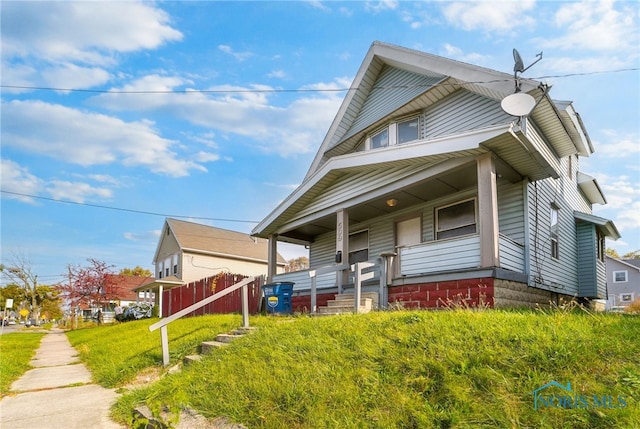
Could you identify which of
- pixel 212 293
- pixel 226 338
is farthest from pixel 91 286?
pixel 226 338

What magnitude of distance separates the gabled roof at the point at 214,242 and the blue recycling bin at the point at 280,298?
19717mm

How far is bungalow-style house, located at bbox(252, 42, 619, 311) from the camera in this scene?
28.7ft

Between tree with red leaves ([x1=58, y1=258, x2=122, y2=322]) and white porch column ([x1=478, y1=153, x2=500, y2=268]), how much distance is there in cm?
3280

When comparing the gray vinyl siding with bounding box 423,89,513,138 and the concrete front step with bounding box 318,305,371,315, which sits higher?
the gray vinyl siding with bounding box 423,89,513,138

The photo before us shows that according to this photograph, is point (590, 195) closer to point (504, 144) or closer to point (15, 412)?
point (504, 144)

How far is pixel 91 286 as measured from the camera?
34.7 meters

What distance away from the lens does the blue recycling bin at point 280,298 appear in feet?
41.2

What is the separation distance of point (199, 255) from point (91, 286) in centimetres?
1014

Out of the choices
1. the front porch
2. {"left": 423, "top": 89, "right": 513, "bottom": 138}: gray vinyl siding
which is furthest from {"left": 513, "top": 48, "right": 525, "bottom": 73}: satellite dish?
the front porch

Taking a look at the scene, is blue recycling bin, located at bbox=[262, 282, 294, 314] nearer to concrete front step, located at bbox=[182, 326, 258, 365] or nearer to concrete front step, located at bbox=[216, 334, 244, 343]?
concrete front step, located at bbox=[182, 326, 258, 365]

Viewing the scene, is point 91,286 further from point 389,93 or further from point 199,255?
point 389,93

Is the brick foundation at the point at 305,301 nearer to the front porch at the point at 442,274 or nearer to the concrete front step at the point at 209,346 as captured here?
the front porch at the point at 442,274

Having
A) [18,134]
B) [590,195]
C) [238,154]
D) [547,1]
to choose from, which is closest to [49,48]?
[18,134]

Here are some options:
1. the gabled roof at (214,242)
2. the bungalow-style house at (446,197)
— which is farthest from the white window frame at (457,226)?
the gabled roof at (214,242)
